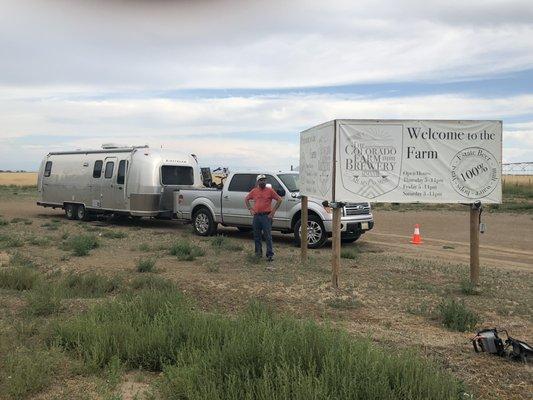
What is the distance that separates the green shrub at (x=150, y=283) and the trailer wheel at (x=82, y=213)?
1239 centimetres

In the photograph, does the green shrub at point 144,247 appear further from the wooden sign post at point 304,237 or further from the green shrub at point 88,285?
the green shrub at point 88,285

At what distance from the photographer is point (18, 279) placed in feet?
27.2

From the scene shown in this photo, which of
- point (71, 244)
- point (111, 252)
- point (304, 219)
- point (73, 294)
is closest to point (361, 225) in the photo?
point (304, 219)

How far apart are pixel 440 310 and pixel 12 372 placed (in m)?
4.85

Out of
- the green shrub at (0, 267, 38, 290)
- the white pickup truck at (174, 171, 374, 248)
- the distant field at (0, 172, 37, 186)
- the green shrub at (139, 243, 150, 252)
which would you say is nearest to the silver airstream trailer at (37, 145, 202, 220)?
the white pickup truck at (174, 171, 374, 248)

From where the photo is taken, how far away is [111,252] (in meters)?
12.6

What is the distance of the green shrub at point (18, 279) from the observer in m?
8.16

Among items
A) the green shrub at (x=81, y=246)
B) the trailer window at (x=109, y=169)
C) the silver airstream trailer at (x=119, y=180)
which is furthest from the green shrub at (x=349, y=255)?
the trailer window at (x=109, y=169)

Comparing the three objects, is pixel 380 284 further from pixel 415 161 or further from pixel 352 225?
pixel 352 225

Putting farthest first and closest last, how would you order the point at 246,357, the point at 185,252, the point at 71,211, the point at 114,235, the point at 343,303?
the point at 71,211 < the point at 114,235 < the point at 185,252 < the point at 343,303 < the point at 246,357

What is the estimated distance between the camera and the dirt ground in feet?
17.0

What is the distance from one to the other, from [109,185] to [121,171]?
2.76 feet

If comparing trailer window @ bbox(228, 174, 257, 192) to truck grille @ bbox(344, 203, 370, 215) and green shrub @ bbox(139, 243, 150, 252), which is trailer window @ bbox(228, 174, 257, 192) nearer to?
truck grille @ bbox(344, 203, 370, 215)

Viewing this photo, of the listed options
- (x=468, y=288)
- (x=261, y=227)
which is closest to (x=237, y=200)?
(x=261, y=227)
